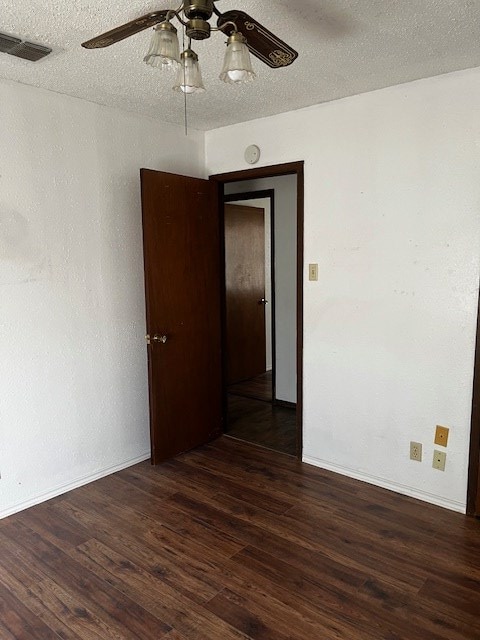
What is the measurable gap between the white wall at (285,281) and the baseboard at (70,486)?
1650 millimetres

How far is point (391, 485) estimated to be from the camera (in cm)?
289

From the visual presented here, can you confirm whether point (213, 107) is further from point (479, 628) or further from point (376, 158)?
point (479, 628)

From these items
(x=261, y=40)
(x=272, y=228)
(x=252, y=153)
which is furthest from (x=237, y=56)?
(x=272, y=228)

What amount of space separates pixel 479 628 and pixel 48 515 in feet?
7.17

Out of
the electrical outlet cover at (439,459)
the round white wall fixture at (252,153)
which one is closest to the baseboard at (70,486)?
the electrical outlet cover at (439,459)

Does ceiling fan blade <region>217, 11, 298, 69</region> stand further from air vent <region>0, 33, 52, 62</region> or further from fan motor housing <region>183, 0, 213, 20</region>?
air vent <region>0, 33, 52, 62</region>

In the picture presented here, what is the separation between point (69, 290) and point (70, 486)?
123 cm

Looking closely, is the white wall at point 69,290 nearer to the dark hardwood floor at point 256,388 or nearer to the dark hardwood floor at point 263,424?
the dark hardwood floor at point 263,424

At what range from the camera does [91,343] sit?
3018 mm

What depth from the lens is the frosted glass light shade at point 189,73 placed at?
5.09 feet

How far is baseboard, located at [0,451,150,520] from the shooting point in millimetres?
2691

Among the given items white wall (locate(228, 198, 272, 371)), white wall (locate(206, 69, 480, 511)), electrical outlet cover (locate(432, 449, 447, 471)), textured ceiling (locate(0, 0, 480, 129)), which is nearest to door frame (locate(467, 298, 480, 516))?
white wall (locate(206, 69, 480, 511))

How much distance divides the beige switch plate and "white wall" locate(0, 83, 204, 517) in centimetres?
117

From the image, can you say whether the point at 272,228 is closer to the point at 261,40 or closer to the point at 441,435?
the point at 441,435
